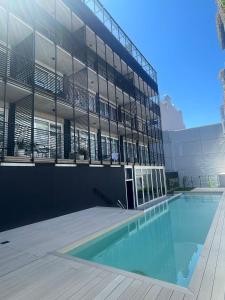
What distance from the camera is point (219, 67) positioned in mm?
19547

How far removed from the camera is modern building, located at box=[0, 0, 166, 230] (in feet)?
27.1

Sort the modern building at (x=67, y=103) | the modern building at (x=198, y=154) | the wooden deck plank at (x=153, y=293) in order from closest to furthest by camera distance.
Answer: the wooden deck plank at (x=153, y=293) → the modern building at (x=67, y=103) → the modern building at (x=198, y=154)

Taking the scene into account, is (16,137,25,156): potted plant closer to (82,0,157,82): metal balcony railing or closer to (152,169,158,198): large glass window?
(82,0,157,82): metal balcony railing

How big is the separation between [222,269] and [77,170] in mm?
7611

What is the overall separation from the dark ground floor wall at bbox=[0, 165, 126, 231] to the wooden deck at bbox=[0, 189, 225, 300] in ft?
4.39

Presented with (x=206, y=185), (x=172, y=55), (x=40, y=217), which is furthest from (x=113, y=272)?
(x=206, y=185)

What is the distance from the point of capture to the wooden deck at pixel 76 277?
3109 millimetres

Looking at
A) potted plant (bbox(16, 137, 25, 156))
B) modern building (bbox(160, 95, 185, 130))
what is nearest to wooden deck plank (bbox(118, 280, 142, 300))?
potted plant (bbox(16, 137, 25, 156))

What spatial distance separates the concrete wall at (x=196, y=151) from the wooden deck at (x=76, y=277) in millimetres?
21150

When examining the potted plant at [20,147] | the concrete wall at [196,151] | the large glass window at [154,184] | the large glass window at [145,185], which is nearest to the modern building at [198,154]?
the concrete wall at [196,151]

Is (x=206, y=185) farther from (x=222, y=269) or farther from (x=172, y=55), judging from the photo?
(x=222, y=269)

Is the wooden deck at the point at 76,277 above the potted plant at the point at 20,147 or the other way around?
the other way around

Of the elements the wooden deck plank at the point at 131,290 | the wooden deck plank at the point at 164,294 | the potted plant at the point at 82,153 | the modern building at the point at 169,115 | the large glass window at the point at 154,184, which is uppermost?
the modern building at the point at 169,115

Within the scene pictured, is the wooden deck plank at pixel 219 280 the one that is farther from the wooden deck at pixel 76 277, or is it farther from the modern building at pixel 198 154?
the modern building at pixel 198 154
